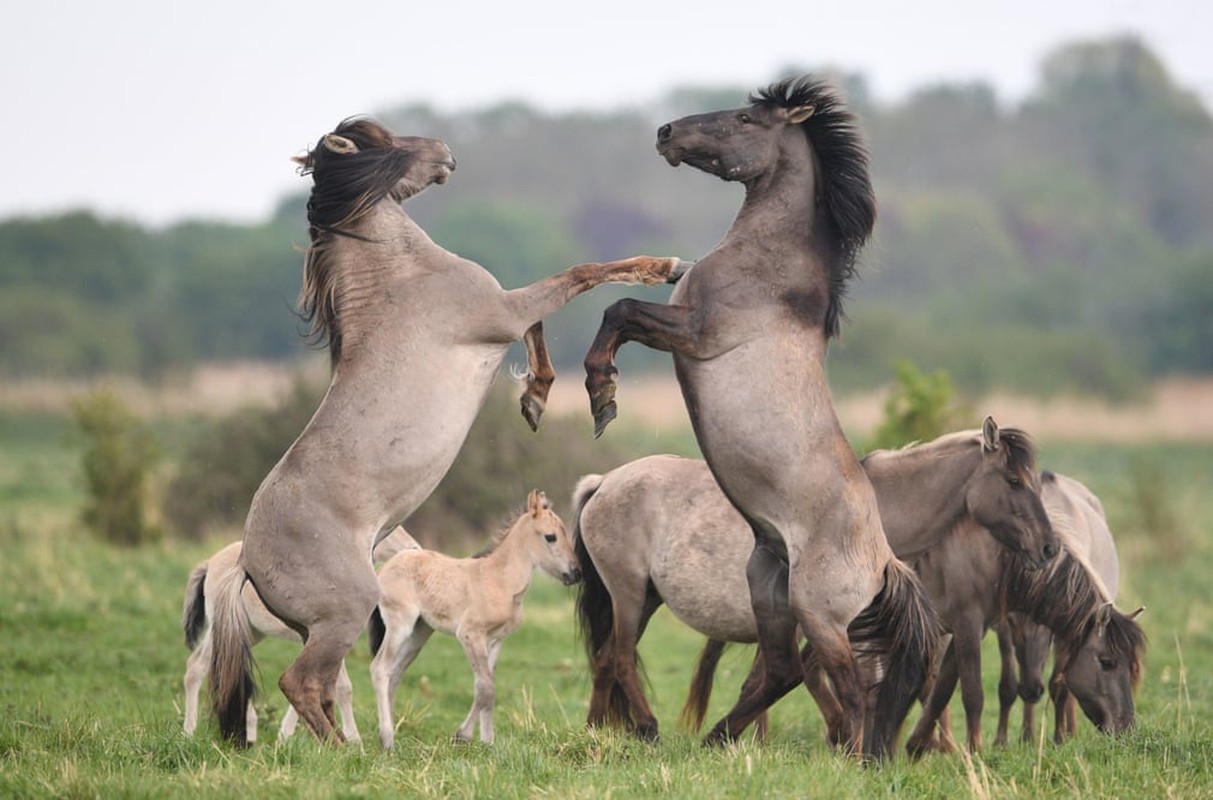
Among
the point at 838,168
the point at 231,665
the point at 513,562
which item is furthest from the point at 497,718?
the point at 838,168

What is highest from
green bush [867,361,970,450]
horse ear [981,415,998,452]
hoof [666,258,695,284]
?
hoof [666,258,695,284]

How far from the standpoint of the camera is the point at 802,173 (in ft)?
28.6

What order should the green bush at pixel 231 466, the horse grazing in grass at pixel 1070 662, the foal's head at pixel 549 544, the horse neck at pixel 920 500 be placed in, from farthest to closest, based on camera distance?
the green bush at pixel 231 466 → the foal's head at pixel 549 544 → the horse grazing in grass at pixel 1070 662 → the horse neck at pixel 920 500

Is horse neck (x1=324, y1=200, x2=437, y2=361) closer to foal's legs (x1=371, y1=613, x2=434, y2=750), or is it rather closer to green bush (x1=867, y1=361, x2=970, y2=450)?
foal's legs (x1=371, y1=613, x2=434, y2=750)

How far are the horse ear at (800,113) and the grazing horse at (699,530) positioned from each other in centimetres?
223

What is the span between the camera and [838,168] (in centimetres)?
873

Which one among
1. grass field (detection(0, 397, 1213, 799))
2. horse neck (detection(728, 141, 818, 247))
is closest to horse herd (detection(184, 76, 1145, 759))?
horse neck (detection(728, 141, 818, 247))

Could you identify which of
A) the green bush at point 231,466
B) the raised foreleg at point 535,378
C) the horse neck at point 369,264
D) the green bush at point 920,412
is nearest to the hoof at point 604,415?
the raised foreleg at point 535,378

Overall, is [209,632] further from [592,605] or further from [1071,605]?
[1071,605]

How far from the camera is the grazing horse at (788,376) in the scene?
8328 millimetres

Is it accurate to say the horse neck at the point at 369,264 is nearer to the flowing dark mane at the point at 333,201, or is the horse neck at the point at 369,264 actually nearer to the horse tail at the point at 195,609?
the flowing dark mane at the point at 333,201

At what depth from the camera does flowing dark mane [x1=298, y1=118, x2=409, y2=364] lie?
8.67 metres

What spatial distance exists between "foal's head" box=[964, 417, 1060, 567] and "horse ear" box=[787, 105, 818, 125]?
222cm

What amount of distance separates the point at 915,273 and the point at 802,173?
82.3 m
